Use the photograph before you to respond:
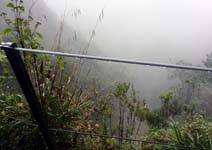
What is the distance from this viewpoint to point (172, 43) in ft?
30.1

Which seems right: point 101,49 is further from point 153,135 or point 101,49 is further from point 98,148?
point 98,148

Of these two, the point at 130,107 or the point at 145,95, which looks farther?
the point at 145,95

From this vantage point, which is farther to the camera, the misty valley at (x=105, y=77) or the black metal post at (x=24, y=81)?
the misty valley at (x=105, y=77)

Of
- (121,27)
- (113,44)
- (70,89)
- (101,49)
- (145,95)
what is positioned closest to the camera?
(70,89)

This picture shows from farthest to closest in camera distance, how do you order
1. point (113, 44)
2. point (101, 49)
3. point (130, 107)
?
point (113, 44) → point (101, 49) → point (130, 107)

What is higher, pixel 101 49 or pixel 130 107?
pixel 101 49

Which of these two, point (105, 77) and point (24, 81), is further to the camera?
point (105, 77)

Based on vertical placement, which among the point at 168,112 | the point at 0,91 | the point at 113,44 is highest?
the point at 113,44

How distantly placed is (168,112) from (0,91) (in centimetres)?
241

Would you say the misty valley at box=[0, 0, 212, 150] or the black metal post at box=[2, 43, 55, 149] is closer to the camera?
the black metal post at box=[2, 43, 55, 149]

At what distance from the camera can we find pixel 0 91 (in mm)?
2639

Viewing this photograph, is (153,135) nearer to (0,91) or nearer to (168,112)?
(0,91)

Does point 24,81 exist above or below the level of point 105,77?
above

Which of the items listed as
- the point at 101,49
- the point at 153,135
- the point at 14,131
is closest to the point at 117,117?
the point at 153,135
